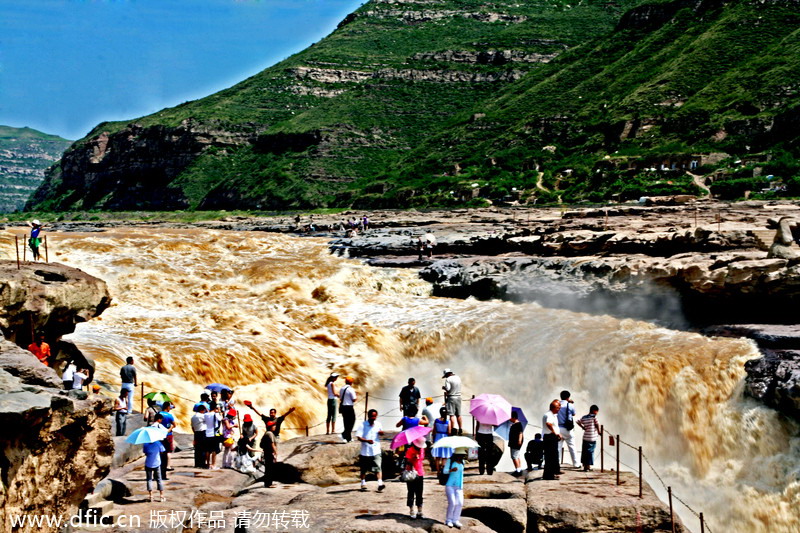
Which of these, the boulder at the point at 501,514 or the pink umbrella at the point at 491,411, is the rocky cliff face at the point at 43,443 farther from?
the pink umbrella at the point at 491,411

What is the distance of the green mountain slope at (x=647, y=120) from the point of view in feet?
243

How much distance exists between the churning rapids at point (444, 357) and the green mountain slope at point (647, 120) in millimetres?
42710

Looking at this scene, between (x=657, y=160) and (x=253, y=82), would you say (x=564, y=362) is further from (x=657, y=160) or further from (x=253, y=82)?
(x=253, y=82)

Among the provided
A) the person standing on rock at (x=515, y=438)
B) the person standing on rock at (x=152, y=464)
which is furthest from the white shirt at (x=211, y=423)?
the person standing on rock at (x=515, y=438)

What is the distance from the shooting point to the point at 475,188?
291 feet

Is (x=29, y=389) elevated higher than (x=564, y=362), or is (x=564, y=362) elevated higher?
(x=29, y=389)

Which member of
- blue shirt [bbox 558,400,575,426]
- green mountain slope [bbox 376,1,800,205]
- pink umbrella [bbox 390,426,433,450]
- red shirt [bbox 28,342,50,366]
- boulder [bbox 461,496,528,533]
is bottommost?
boulder [bbox 461,496,528,533]

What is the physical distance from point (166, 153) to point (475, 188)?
4005 inches

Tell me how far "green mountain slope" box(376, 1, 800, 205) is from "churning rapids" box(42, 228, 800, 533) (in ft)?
140

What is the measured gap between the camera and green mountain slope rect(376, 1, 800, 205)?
74.0 m

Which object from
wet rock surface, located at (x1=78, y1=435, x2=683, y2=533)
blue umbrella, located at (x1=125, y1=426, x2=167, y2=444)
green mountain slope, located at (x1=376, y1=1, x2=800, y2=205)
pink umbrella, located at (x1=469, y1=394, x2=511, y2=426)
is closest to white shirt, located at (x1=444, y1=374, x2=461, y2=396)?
pink umbrella, located at (x1=469, y1=394, x2=511, y2=426)

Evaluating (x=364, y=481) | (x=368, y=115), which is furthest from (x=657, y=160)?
(x=368, y=115)

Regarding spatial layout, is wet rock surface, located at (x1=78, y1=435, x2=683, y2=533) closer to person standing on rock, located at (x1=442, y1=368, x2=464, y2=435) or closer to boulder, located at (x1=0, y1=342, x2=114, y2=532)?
boulder, located at (x1=0, y1=342, x2=114, y2=532)

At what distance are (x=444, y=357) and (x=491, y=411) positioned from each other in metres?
12.5
